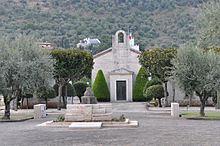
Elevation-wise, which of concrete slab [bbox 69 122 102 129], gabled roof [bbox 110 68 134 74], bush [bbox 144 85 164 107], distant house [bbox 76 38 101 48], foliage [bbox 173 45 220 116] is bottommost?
concrete slab [bbox 69 122 102 129]

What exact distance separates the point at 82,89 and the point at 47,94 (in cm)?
883

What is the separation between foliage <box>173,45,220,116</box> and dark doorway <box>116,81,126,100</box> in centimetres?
2563

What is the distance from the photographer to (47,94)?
48.9 meters

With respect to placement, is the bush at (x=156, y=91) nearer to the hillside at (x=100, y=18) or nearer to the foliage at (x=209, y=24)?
the foliage at (x=209, y=24)

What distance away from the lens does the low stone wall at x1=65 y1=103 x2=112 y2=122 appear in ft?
91.5

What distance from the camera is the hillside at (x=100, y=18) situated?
91.3m

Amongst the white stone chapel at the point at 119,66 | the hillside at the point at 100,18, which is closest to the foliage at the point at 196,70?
the white stone chapel at the point at 119,66

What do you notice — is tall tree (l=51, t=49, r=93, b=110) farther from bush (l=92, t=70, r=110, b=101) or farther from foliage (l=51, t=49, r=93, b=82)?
bush (l=92, t=70, r=110, b=101)

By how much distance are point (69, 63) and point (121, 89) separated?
16.0m

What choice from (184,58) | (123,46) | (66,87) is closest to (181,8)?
(123,46)

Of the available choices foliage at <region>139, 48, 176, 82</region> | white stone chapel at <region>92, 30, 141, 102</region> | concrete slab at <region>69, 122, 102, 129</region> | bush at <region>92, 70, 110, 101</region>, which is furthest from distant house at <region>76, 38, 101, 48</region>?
concrete slab at <region>69, 122, 102, 129</region>

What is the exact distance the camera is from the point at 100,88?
195 feet

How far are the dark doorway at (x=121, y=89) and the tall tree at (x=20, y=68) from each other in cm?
2601

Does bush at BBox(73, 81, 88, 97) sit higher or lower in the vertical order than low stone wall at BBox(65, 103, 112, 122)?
higher
